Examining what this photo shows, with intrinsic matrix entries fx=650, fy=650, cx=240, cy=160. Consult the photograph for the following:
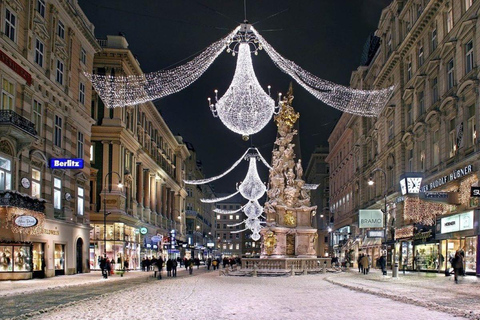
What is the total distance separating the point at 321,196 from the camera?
13600cm

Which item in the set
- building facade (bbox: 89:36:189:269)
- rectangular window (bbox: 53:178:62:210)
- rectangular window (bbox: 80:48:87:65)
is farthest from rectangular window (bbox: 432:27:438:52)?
rectangular window (bbox: 53:178:62:210)

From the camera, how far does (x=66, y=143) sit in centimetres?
4716

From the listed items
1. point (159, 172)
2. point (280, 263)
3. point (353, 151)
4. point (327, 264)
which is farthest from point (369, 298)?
point (159, 172)

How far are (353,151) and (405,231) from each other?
31.4 meters

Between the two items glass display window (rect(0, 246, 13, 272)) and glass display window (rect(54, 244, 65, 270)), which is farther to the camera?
glass display window (rect(54, 244, 65, 270))

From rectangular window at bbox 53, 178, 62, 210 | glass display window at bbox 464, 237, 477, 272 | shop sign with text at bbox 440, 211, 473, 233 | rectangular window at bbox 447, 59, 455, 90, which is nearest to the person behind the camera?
glass display window at bbox 464, 237, 477, 272

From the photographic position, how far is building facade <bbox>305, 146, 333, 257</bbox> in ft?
431

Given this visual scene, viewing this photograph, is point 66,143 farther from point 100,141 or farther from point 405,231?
point 405,231

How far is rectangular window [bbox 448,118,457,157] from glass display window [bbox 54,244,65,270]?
27.6 meters

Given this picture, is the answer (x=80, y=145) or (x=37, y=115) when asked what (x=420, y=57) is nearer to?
(x=80, y=145)

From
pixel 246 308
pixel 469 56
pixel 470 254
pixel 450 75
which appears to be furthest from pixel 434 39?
pixel 246 308

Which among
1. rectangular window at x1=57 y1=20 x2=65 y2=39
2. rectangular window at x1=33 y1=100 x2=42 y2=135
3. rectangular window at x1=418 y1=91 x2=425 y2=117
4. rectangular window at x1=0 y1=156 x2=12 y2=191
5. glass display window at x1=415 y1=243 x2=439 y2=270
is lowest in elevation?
glass display window at x1=415 y1=243 x2=439 y2=270

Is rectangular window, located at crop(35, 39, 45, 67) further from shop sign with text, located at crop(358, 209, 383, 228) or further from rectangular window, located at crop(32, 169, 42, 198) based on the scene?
shop sign with text, located at crop(358, 209, 383, 228)

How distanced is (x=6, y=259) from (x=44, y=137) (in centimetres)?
901
